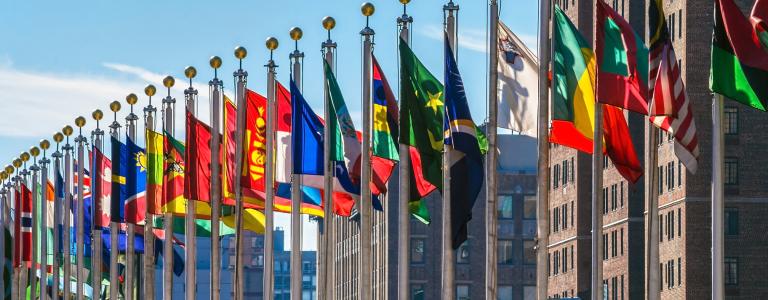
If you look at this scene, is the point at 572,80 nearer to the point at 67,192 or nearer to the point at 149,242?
the point at 149,242

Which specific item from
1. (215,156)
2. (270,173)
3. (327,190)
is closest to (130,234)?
(215,156)

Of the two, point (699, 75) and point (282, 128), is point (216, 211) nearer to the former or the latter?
point (282, 128)

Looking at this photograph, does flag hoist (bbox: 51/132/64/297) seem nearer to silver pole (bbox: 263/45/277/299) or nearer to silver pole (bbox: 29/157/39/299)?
silver pole (bbox: 29/157/39/299)

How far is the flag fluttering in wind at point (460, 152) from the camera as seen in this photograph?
51.2 metres

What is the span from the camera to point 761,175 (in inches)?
4938

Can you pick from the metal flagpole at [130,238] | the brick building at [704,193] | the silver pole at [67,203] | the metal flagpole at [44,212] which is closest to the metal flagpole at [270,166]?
the metal flagpole at [130,238]

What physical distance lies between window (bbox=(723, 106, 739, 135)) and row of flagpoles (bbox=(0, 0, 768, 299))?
5263cm

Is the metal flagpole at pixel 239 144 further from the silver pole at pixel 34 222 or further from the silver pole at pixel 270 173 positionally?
the silver pole at pixel 34 222

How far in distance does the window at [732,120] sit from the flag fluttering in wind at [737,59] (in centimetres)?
8259

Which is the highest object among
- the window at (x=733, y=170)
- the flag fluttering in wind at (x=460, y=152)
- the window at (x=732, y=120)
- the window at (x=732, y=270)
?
the window at (x=732, y=120)

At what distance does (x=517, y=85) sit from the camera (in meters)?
50.2

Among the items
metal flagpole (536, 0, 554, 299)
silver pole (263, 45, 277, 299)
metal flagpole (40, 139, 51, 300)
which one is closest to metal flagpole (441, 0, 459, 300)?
metal flagpole (536, 0, 554, 299)

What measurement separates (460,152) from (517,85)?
2.48m

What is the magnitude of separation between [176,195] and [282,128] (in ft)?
21.7
